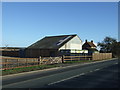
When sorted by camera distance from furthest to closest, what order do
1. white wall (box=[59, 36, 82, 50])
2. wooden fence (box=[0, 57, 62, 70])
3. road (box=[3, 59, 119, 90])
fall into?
white wall (box=[59, 36, 82, 50]) → wooden fence (box=[0, 57, 62, 70]) → road (box=[3, 59, 119, 90])

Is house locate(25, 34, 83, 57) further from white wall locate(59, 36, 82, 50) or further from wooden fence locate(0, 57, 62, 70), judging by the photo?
wooden fence locate(0, 57, 62, 70)

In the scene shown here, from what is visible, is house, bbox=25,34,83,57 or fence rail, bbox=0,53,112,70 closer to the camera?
fence rail, bbox=0,53,112,70

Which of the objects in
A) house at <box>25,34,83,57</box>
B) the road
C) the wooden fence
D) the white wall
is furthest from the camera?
the white wall

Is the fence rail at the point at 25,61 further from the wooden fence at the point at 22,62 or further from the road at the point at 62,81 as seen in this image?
the road at the point at 62,81

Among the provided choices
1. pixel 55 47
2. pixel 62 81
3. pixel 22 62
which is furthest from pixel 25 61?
pixel 55 47

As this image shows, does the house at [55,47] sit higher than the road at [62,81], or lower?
higher

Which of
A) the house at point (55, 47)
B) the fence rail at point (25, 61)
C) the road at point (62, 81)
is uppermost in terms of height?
the house at point (55, 47)

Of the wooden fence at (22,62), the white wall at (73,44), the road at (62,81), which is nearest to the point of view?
the road at (62,81)

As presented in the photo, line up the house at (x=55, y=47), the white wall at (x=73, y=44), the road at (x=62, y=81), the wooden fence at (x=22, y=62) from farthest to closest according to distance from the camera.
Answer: the white wall at (x=73, y=44)
the house at (x=55, y=47)
the wooden fence at (x=22, y=62)
the road at (x=62, y=81)

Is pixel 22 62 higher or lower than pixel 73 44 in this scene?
lower

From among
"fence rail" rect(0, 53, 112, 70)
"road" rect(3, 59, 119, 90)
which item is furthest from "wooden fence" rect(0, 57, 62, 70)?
"road" rect(3, 59, 119, 90)

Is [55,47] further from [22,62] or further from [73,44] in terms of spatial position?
[22,62]

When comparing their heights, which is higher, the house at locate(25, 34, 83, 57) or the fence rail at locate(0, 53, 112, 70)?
the house at locate(25, 34, 83, 57)

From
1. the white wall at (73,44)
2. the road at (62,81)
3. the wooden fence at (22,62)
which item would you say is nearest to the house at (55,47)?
the white wall at (73,44)
